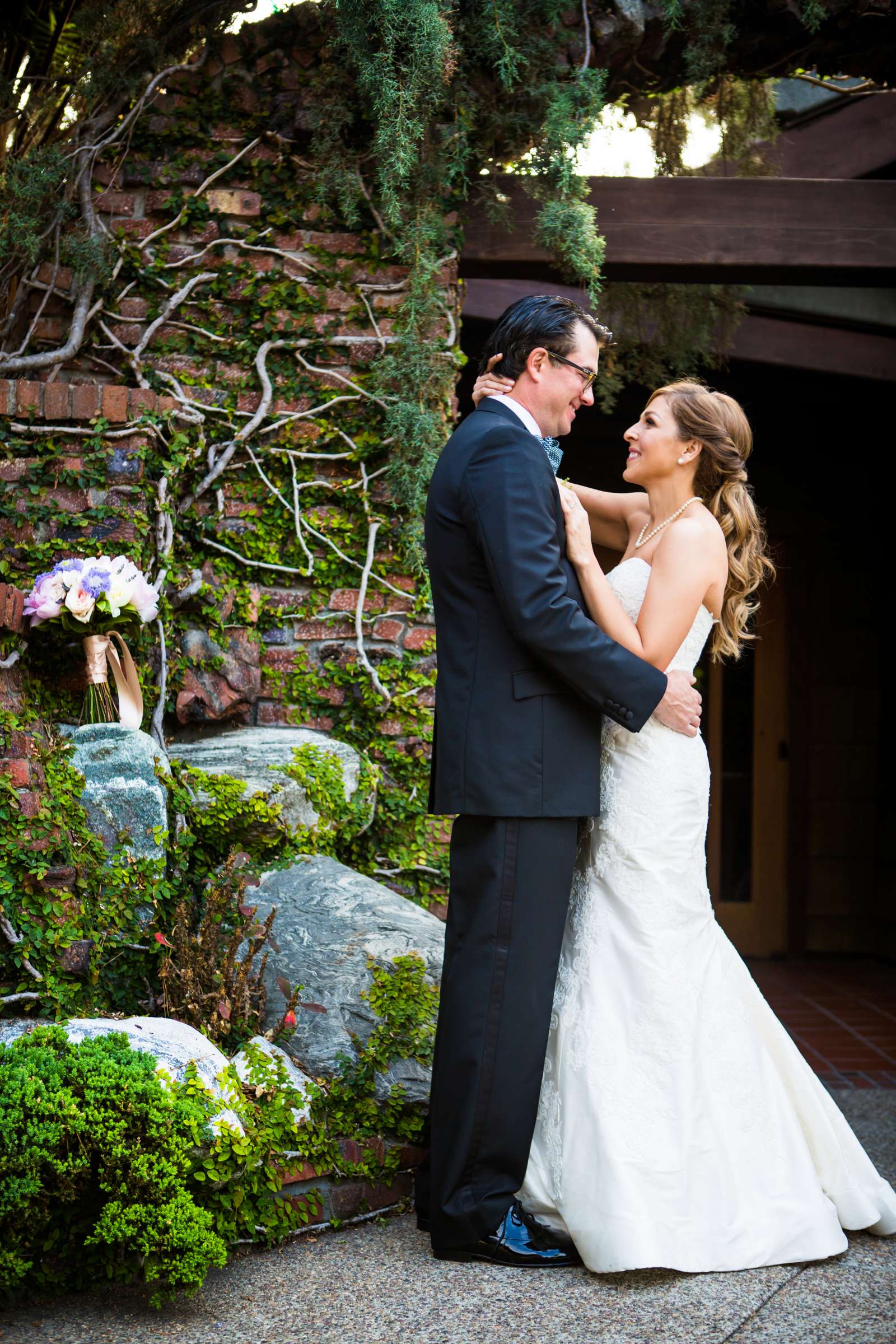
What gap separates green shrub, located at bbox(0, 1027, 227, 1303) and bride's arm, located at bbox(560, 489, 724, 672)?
4.34 ft

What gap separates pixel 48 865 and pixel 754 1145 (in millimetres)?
1716

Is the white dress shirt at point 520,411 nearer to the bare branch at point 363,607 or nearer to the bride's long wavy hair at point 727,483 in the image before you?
the bride's long wavy hair at point 727,483

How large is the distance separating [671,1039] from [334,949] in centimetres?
90

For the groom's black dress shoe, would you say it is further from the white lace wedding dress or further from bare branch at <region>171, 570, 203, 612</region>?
bare branch at <region>171, 570, 203, 612</region>

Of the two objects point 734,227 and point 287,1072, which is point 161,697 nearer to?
point 287,1072

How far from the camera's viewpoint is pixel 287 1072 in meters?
2.58

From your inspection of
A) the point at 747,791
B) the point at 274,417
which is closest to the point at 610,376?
the point at 274,417

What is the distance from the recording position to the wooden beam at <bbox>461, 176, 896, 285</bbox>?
3.87m

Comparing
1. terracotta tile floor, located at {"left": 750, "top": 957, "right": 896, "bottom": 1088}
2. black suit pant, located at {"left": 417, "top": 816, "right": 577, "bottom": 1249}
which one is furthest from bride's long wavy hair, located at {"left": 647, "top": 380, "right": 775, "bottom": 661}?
terracotta tile floor, located at {"left": 750, "top": 957, "right": 896, "bottom": 1088}

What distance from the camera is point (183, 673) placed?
11.7ft

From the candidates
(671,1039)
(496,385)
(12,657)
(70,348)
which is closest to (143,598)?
(12,657)

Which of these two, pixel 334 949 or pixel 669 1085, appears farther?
pixel 334 949

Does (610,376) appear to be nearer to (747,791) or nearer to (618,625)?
(618,625)

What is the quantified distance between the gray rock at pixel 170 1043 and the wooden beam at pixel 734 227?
8.67 ft
